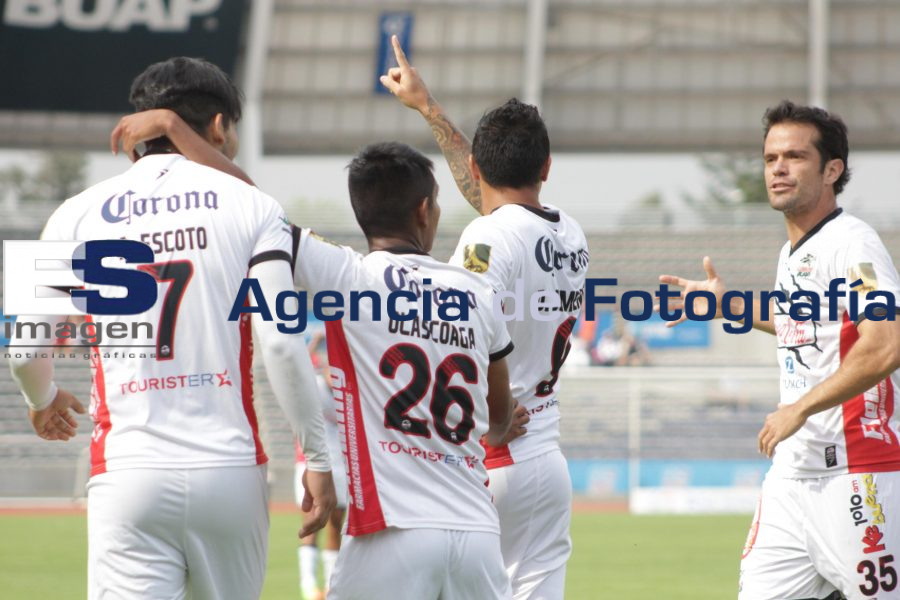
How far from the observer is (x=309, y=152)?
1268 inches

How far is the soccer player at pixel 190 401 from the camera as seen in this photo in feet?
11.6

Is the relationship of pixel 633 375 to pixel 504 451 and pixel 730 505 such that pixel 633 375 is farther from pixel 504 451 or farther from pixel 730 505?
pixel 504 451

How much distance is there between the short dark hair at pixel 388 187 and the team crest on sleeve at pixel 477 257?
1.73 feet

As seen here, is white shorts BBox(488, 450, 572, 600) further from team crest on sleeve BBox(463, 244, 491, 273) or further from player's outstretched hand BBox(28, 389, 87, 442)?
player's outstretched hand BBox(28, 389, 87, 442)

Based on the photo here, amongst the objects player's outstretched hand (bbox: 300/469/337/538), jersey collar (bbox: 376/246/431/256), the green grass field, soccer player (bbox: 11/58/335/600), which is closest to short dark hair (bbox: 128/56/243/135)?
soccer player (bbox: 11/58/335/600)

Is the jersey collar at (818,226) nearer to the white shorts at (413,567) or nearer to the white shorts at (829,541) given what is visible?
the white shorts at (829,541)

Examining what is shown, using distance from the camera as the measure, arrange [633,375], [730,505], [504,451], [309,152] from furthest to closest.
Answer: [309,152]
[633,375]
[730,505]
[504,451]

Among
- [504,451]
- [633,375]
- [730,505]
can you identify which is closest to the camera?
[504,451]

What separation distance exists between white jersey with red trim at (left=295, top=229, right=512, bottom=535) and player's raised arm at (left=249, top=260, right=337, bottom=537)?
15cm

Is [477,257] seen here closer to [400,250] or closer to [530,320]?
[530,320]

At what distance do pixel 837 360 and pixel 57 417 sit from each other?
3.00 meters

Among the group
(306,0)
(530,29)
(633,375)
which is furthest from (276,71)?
(633,375)

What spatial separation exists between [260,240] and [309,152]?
29011mm

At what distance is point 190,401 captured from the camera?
3605 mm
